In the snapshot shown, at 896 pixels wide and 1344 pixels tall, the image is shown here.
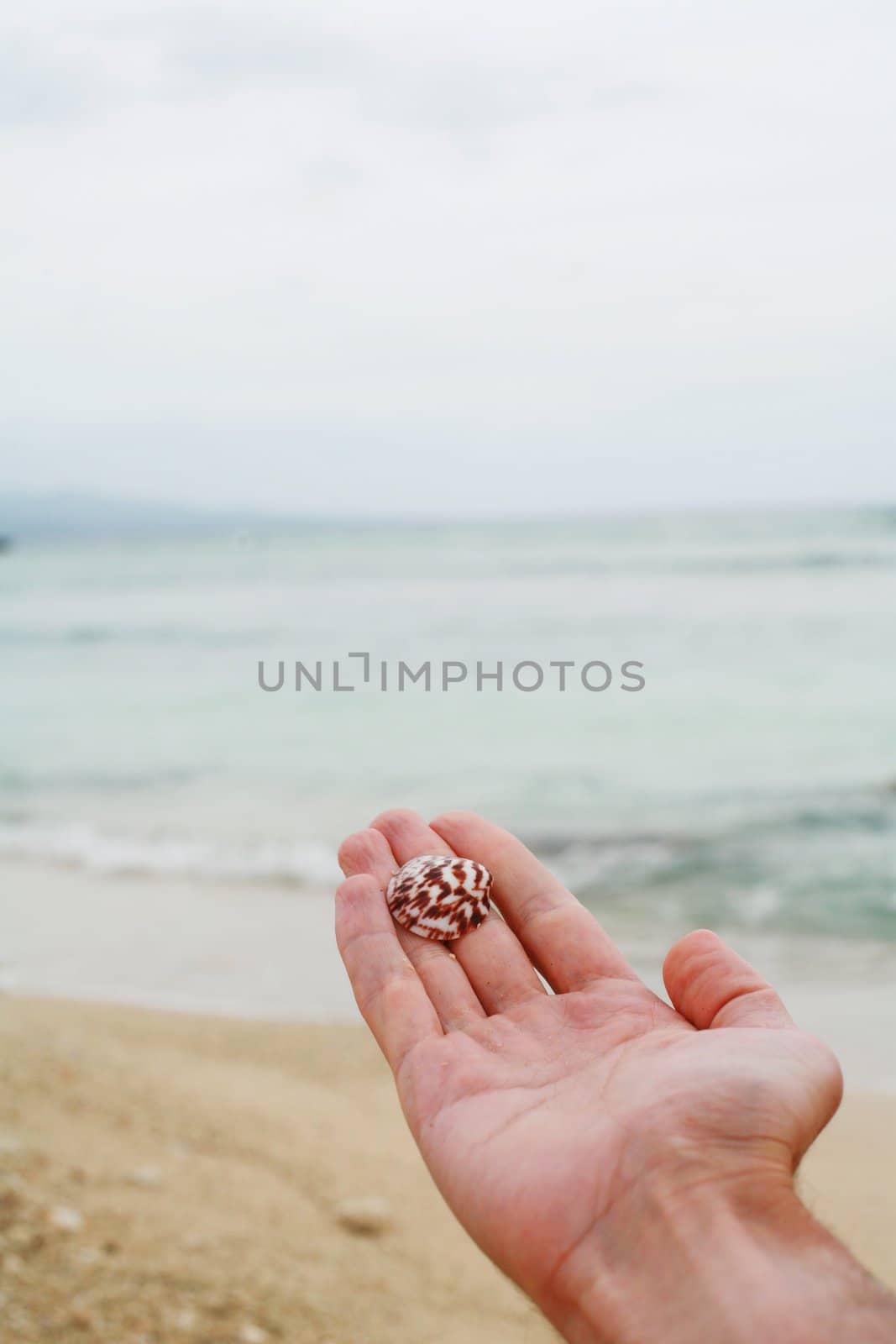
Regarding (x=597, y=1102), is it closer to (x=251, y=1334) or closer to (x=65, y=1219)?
(x=251, y=1334)

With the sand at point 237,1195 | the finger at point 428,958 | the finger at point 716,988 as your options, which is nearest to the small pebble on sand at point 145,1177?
the sand at point 237,1195

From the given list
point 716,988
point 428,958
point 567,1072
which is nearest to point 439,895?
point 428,958

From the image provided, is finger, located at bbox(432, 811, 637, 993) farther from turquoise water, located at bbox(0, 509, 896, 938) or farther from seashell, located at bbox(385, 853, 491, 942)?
turquoise water, located at bbox(0, 509, 896, 938)

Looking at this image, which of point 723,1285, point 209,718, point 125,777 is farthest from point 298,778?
point 723,1285

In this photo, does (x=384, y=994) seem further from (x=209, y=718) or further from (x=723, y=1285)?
(x=209, y=718)

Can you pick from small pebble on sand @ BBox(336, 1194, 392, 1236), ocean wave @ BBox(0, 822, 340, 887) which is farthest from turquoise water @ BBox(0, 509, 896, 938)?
small pebble on sand @ BBox(336, 1194, 392, 1236)
